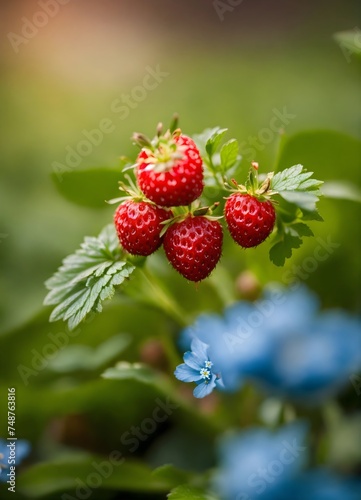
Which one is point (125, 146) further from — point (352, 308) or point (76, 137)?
point (352, 308)

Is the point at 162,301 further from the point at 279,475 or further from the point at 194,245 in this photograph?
the point at 279,475

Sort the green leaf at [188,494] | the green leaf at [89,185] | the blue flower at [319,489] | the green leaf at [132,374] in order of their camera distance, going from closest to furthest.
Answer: the blue flower at [319,489] → the green leaf at [188,494] → the green leaf at [132,374] → the green leaf at [89,185]

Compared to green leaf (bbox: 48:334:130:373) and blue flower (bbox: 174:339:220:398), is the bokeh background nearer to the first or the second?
green leaf (bbox: 48:334:130:373)

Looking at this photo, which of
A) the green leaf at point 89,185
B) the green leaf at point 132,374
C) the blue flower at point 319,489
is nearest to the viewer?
the blue flower at point 319,489

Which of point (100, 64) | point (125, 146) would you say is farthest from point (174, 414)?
point (100, 64)

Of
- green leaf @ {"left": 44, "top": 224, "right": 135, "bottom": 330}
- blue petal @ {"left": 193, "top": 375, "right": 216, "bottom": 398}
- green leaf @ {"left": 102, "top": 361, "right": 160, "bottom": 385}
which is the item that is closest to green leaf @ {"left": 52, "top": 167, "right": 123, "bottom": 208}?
green leaf @ {"left": 44, "top": 224, "right": 135, "bottom": 330}

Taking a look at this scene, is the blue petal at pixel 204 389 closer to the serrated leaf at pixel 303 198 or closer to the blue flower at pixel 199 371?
the blue flower at pixel 199 371

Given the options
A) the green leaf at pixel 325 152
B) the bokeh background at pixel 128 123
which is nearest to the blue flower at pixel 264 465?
the bokeh background at pixel 128 123
